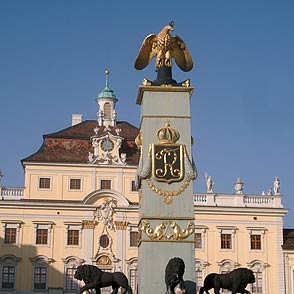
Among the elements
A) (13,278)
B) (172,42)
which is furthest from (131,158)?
(172,42)

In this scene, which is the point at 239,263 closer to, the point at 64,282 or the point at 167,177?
the point at 64,282

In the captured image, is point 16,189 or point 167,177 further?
point 16,189

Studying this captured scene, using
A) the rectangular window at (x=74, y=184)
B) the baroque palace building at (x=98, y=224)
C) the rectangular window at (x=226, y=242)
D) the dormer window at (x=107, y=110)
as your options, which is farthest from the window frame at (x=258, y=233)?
the dormer window at (x=107, y=110)

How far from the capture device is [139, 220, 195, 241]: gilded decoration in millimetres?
10617

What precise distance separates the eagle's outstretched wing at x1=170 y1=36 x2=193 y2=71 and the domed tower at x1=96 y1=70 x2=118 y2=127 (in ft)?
90.9

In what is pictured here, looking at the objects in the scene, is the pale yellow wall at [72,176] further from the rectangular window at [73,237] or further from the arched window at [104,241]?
the arched window at [104,241]

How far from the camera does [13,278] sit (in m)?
35.5

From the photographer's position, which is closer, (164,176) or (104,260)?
(164,176)

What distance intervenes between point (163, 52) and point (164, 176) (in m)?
1.99

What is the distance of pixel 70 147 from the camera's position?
3734cm

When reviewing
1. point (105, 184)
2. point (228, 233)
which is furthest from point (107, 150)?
point (228, 233)

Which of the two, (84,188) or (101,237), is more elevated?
(84,188)

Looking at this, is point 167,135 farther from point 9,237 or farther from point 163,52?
point 9,237

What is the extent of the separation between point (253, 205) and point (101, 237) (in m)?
7.82
